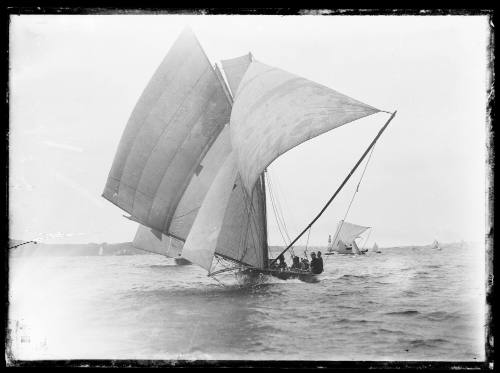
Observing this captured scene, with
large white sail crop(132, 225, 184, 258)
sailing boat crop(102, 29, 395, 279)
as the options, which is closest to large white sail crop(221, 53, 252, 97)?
sailing boat crop(102, 29, 395, 279)

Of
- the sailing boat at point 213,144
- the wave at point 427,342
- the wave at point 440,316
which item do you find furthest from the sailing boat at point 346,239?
the wave at point 427,342

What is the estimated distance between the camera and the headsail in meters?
16.2

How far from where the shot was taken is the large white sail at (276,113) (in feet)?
38.7

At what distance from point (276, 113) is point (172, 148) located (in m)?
5.85

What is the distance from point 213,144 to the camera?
17.7m

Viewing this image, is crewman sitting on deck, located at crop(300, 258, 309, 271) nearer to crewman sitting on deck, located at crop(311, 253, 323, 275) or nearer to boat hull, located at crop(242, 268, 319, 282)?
crewman sitting on deck, located at crop(311, 253, 323, 275)

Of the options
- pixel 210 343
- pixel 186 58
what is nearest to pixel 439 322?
pixel 210 343

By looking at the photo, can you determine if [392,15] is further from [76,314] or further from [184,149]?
[184,149]

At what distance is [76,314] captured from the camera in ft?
34.1

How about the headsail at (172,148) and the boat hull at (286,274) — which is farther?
the boat hull at (286,274)

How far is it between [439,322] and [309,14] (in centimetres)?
667

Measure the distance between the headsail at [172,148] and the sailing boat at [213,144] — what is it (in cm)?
4

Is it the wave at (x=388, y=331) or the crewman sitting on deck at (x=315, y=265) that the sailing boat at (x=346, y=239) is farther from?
the wave at (x=388, y=331)

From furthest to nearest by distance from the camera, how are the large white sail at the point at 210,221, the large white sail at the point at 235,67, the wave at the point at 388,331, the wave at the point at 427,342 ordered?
1. the large white sail at the point at 210,221
2. the large white sail at the point at 235,67
3. the wave at the point at 388,331
4. the wave at the point at 427,342
